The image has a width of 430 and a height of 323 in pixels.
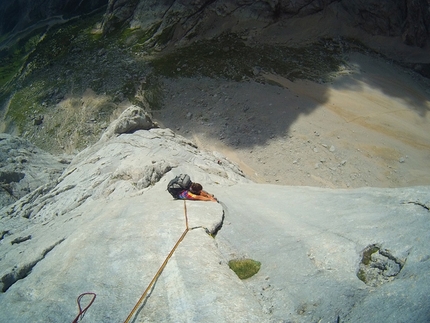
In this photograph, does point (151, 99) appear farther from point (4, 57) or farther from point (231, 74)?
point (4, 57)

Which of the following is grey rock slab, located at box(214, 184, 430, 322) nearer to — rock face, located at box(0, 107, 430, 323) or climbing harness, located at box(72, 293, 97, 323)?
rock face, located at box(0, 107, 430, 323)

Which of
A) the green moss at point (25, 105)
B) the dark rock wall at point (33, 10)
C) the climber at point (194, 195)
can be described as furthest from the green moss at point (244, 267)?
the dark rock wall at point (33, 10)

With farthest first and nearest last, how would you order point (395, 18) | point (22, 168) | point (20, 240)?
point (395, 18) → point (22, 168) → point (20, 240)

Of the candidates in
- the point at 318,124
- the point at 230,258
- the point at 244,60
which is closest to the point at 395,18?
the point at 244,60

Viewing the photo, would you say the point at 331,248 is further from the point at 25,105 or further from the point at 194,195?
the point at 25,105

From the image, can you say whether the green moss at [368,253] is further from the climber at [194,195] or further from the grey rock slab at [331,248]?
the climber at [194,195]

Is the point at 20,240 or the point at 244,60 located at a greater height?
the point at 244,60

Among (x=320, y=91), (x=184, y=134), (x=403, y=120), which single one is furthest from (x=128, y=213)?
(x=403, y=120)
